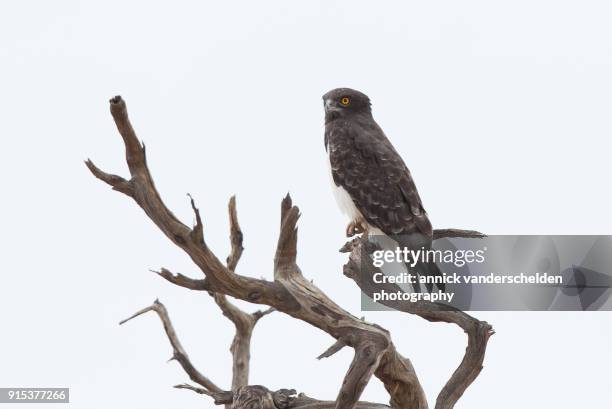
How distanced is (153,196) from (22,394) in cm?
334

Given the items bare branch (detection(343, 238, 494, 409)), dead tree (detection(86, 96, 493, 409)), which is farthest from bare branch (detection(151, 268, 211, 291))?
bare branch (detection(343, 238, 494, 409))

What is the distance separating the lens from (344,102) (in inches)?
316

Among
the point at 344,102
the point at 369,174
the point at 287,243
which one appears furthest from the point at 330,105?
the point at 287,243

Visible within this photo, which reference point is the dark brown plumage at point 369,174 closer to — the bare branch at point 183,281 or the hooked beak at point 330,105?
the hooked beak at point 330,105

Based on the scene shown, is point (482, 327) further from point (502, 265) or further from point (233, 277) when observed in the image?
point (233, 277)

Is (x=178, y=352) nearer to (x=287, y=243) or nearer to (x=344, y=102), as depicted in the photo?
(x=287, y=243)

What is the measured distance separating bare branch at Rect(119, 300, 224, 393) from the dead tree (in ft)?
2.81

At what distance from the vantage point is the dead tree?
6062 mm

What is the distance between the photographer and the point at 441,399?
276 inches

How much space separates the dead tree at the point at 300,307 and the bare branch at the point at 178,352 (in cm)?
86

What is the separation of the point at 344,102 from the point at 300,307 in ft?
7.80

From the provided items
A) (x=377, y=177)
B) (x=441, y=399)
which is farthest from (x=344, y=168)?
(x=441, y=399)

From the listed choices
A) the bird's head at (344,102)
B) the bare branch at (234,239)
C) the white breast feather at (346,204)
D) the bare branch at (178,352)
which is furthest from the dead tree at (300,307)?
the bird's head at (344,102)

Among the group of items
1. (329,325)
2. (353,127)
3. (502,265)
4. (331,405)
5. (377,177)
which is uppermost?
(353,127)
